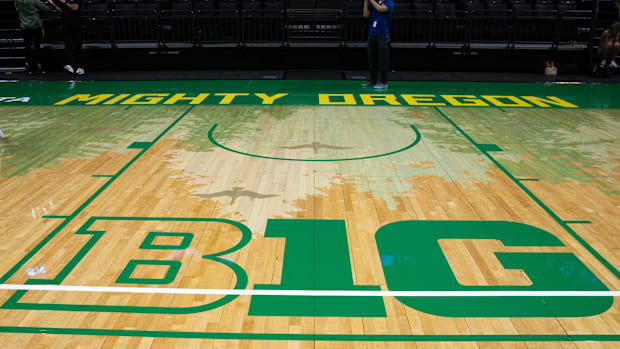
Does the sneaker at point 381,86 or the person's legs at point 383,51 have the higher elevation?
the person's legs at point 383,51

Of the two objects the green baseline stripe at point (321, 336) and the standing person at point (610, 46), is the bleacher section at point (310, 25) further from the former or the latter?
the green baseline stripe at point (321, 336)

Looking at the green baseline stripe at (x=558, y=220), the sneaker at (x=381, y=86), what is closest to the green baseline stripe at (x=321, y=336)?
the green baseline stripe at (x=558, y=220)

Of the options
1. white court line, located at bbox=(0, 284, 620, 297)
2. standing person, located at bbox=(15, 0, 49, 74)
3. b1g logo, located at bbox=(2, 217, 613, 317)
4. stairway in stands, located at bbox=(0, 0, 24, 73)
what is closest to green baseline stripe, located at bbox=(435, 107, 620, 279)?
b1g logo, located at bbox=(2, 217, 613, 317)

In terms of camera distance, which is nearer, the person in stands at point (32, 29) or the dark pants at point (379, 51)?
the dark pants at point (379, 51)

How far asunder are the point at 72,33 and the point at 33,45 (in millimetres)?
1222

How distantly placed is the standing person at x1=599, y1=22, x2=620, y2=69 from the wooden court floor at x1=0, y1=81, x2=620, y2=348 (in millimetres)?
4634

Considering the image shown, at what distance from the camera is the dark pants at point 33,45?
37.6 feet

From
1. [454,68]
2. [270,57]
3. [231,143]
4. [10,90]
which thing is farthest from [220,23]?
[231,143]

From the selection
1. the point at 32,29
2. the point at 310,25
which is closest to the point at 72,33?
the point at 32,29

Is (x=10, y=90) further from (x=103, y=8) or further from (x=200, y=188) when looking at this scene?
(x=200, y=188)

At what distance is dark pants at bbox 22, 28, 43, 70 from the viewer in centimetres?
1145

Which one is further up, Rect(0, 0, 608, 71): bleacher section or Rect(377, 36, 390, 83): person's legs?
Rect(0, 0, 608, 71): bleacher section

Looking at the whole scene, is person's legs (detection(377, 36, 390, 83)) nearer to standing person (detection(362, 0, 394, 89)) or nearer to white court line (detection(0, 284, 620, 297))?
standing person (detection(362, 0, 394, 89))

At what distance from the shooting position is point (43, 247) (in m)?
4.04
